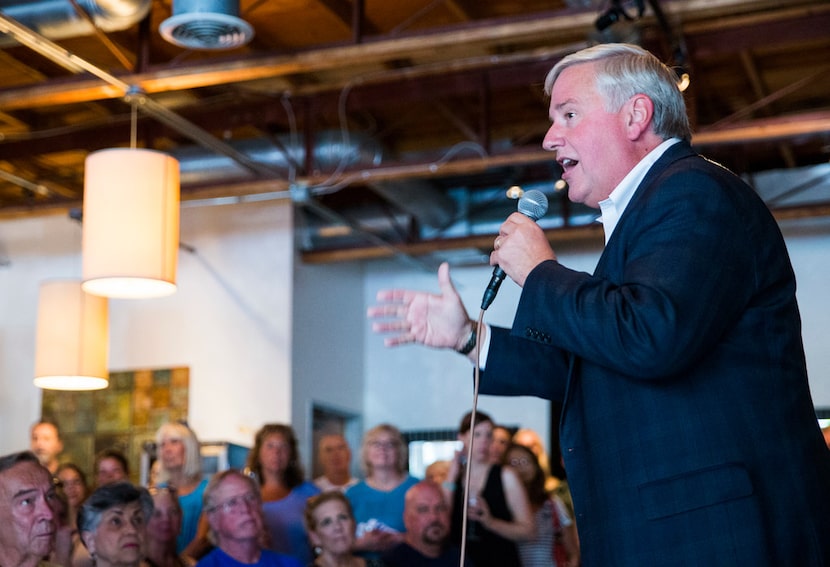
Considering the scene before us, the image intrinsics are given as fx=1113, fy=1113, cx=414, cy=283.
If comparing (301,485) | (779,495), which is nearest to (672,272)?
(779,495)

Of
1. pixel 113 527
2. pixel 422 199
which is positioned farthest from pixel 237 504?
pixel 422 199

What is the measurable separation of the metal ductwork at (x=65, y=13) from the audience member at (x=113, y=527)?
264 cm

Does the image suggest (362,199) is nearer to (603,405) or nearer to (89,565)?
(89,565)

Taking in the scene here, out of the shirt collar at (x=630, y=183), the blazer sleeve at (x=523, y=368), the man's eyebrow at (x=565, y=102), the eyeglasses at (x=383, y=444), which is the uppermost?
the man's eyebrow at (x=565, y=102)

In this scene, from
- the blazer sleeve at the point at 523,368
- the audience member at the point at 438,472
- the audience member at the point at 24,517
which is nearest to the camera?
the blazer sleeve at the point at 523,368

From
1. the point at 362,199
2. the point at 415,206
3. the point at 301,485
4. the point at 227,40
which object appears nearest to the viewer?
the point at 227,40

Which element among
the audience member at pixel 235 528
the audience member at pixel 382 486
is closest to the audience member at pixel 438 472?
the audience member at pixel 382 486

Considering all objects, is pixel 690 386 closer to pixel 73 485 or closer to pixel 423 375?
pixel 73 485

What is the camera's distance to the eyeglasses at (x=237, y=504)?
430cm

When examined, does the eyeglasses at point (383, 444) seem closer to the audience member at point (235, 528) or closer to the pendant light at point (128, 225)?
the audience member at point (235, 528)

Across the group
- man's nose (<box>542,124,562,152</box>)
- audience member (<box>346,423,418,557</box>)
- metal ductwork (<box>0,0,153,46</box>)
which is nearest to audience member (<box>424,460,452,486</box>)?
audience member (<box>346,423,418,557</box>)

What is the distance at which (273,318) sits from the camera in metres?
9.13

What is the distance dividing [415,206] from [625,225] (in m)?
7.48

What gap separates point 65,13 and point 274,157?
262cm
